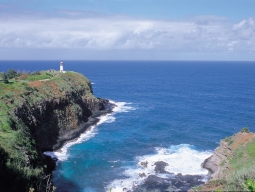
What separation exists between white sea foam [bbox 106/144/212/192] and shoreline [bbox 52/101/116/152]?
17.0m

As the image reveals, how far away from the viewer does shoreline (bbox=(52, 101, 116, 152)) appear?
2311 inches

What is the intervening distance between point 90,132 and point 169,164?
985 inches

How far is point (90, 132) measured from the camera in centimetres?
6825

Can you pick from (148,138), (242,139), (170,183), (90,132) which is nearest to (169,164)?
(170,183)

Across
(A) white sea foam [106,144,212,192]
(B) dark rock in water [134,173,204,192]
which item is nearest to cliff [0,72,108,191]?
(A) white sea foam [106,144,212,192]

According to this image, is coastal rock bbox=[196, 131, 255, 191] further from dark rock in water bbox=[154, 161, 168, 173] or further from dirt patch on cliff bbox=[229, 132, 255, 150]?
dark rock in water bbox=[154, 161, 168, 173]

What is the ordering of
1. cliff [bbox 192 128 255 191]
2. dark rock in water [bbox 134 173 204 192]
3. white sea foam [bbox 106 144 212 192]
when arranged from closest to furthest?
cliff [bbox 192 128 255 191]
dark rock in water [bbox 134 173 204 192]
white sea foam [bbox 106 144 212 192]

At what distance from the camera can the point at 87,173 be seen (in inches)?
1829

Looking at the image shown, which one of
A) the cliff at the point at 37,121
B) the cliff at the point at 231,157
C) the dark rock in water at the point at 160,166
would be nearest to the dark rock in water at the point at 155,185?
the dark rock in water at the point at 160,166

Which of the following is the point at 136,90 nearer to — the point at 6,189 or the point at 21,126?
the point at 21,126

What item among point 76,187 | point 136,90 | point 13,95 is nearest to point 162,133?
point 76,187

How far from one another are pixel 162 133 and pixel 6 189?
43721 mm

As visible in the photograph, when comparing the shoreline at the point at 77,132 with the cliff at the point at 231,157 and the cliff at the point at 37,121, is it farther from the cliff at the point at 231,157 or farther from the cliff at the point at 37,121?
the cliff at the point at 231,157

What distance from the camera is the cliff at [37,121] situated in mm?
31250
